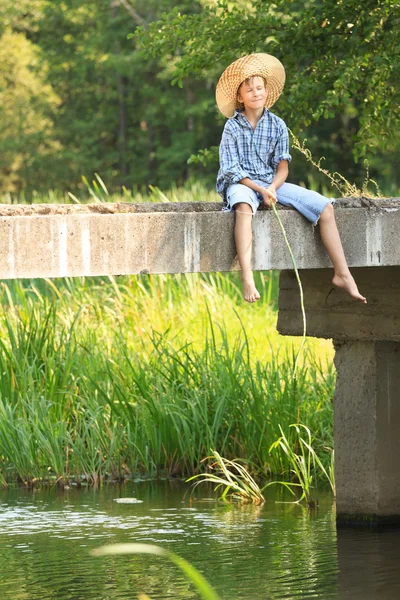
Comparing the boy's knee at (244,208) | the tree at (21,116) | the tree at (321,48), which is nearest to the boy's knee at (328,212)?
the boy's knee at (244,208)

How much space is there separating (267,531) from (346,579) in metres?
1.15

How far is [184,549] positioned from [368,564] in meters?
1.02

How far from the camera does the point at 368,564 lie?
6.84 m

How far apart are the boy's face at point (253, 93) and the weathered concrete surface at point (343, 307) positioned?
4.97ft

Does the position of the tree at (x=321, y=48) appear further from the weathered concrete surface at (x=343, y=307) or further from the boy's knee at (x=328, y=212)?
the boy's knee at (x=328, y=212)

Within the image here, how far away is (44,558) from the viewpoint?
22.8 feet

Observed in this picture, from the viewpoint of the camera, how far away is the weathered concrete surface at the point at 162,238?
17.5 ft

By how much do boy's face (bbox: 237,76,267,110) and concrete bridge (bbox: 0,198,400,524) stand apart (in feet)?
1.97

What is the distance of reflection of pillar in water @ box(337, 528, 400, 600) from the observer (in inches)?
246

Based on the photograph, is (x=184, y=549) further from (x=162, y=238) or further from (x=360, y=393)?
(x=162, y=238)

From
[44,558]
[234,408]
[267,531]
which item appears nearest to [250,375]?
[234,408]

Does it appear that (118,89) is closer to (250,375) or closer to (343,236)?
(250,375)

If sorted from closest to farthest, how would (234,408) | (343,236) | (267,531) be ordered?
(343,236) → (267,531) → (234,408)

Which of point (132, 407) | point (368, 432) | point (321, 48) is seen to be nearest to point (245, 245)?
point (368, 432)
